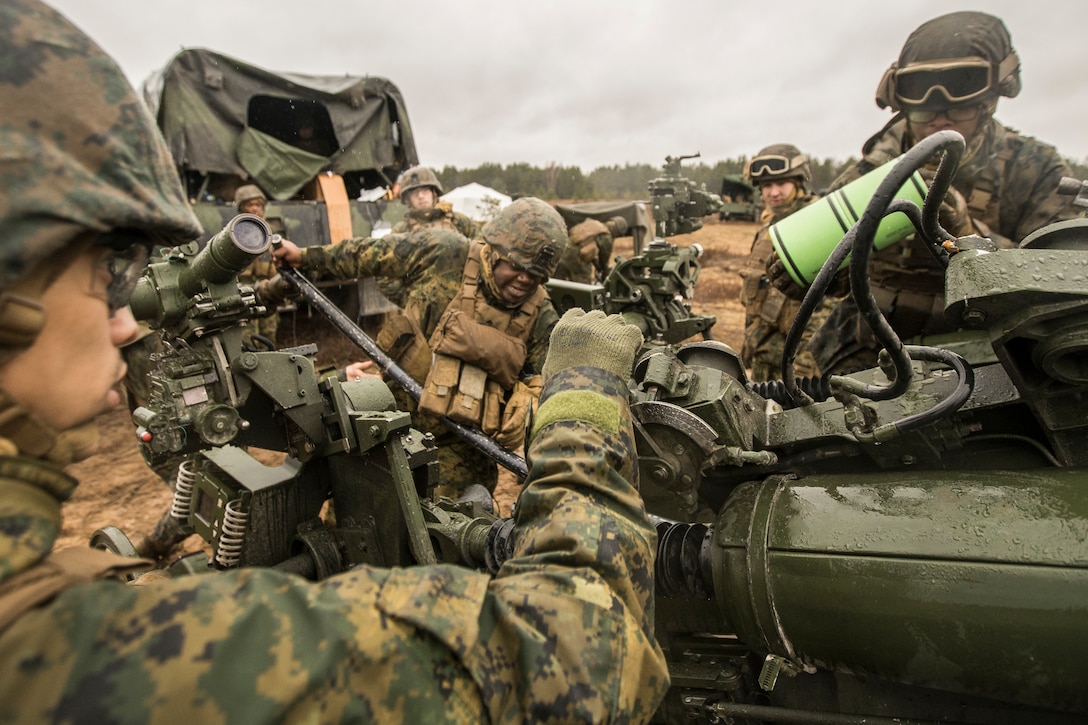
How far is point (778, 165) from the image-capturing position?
20.0 ft

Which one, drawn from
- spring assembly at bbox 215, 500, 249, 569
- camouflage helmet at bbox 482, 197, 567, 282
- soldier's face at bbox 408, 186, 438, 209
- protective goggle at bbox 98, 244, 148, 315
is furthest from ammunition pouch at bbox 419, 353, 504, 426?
soldier's face at bbox 408, 186, 438, 209

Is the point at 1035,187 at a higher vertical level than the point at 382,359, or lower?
higher

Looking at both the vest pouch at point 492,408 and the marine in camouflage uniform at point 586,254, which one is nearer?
Answer: the vest pouch at point 492,408

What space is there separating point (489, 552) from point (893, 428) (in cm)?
121

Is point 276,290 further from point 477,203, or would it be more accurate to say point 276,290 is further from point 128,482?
point 477,203

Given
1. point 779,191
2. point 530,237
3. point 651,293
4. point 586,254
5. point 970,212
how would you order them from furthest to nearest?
1. point 586,254
2. point 779,191
3. point 651,293
4. point 530,237
5. point 970,212

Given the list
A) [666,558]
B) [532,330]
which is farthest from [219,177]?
[666,558]

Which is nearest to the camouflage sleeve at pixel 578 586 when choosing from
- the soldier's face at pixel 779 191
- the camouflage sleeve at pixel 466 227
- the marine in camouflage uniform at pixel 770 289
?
the marine in camouflage uniform at pixel 770 289

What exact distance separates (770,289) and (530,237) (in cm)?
300

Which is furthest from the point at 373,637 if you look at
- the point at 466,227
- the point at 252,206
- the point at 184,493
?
the point at 252,206

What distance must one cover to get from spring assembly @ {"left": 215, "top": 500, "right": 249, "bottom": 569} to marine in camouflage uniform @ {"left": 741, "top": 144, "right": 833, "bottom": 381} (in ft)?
12.8

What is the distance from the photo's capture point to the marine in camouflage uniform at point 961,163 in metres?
2.72

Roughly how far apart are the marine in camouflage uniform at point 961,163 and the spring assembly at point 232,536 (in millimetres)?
2619

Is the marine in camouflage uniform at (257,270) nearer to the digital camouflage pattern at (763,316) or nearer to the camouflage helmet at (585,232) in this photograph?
the camouflage helmet at (585,232)
